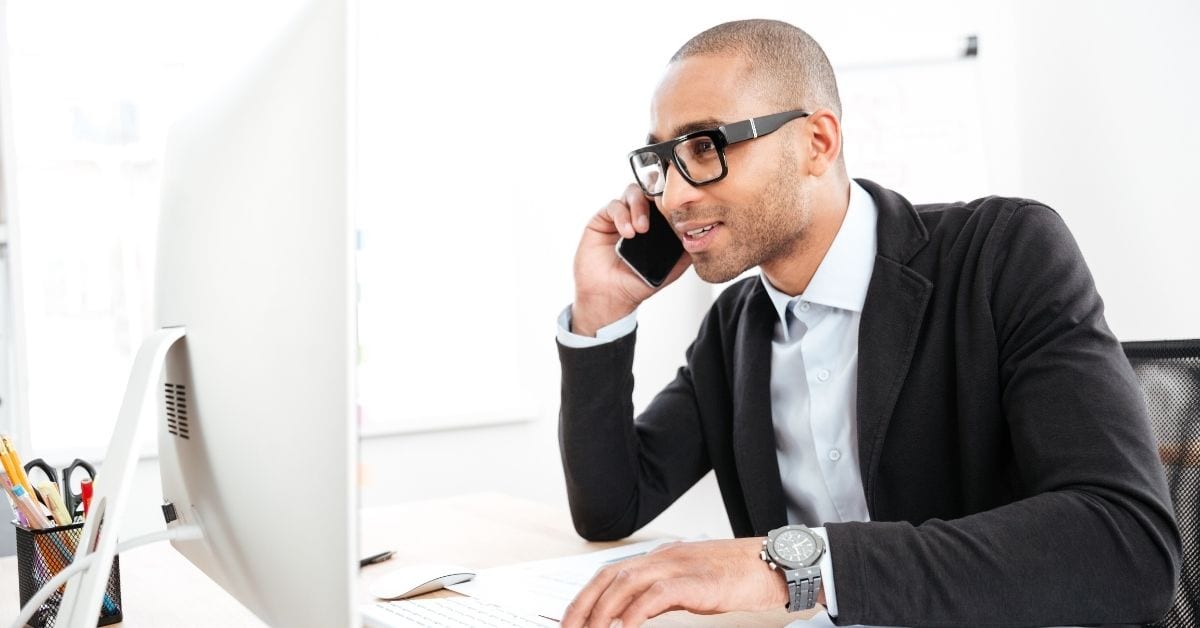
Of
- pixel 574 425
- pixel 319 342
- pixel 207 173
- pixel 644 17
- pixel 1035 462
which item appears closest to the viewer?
pixel 319 342

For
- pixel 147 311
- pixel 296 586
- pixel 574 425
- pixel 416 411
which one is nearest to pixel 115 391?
pixel 147 311

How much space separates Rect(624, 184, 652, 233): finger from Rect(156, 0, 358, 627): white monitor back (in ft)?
2.64

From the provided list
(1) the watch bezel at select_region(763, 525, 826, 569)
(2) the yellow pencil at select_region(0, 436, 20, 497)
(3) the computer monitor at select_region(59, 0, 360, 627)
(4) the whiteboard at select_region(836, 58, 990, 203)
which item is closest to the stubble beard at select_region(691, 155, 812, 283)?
(1) the watch bezel at select_region(763, 525, 826, 569)

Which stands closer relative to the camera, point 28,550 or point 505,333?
point 28,550

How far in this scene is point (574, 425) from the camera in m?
1.44

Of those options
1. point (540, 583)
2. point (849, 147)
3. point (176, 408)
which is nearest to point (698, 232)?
point (540, 583)

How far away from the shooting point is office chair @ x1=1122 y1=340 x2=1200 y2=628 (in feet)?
3.81

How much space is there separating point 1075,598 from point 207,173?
2.70 feet

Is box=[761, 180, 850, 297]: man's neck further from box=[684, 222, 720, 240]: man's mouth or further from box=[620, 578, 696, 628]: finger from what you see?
box=[620, 578, 696, 628]: finger

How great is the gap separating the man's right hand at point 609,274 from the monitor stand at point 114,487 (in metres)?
0.77

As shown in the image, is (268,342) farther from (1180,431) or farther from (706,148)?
(1180,431)

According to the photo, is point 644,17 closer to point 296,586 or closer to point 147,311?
point 147,311

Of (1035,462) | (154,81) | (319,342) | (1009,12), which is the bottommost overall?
(1035,462)

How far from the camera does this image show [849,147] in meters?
3.02
